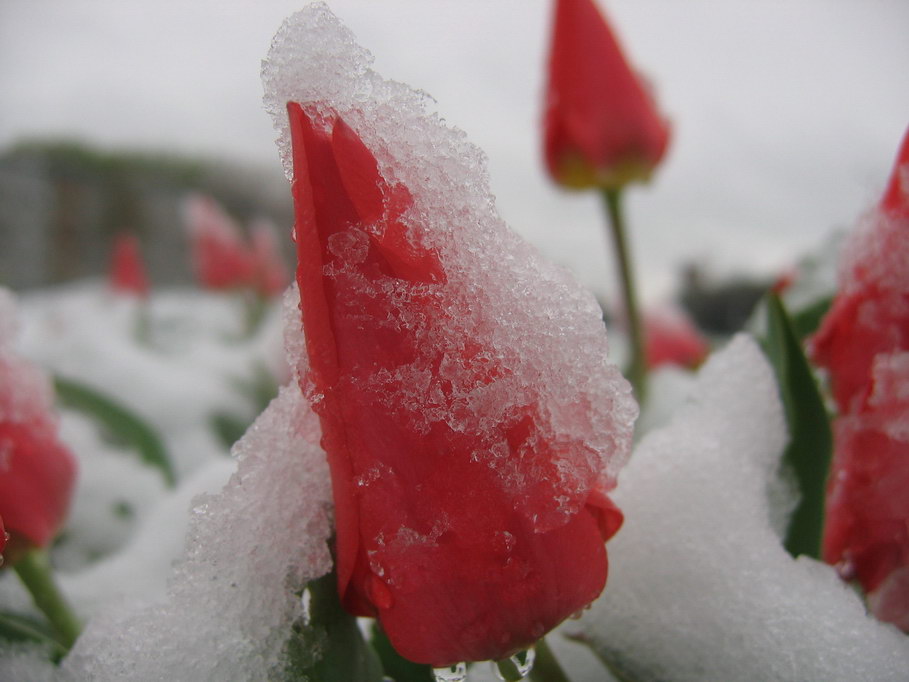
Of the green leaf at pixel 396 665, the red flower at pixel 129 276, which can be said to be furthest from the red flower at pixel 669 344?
the red flower at pixel 129 276

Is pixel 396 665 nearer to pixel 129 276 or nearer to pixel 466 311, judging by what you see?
pixel 466 311

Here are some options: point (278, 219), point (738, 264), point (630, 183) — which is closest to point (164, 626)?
point (630, 183)

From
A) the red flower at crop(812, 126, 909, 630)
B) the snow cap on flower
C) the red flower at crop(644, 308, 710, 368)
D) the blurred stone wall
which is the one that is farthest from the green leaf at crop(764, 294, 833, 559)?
the blurred stone wall

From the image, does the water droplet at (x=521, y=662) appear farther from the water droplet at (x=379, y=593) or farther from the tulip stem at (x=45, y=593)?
the tulip stem at (x=45, y=593)

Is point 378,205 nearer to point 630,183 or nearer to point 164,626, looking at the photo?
point 164,626

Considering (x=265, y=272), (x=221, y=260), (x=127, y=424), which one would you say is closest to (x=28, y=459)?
(x=127, y=424)

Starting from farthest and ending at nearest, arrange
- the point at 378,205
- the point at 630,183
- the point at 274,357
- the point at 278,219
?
1. the point at 278,219
2. the point at 274,357
3. the point at 630,183
4. the point at 378,205
